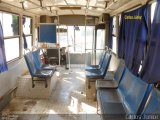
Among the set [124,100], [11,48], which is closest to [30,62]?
[11,48]

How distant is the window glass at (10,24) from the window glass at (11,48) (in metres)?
0.17

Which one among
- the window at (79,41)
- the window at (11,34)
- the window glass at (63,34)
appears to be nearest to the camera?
the window at (11,34)

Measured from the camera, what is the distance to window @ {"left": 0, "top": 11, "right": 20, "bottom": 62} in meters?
4.64

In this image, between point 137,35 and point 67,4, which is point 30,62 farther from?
point 137,35

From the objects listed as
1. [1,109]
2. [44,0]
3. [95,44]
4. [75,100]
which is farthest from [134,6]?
[95,44]

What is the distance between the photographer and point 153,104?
2002 millimetres

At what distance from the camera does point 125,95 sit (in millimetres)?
3035

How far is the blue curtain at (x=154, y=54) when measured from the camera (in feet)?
7.52

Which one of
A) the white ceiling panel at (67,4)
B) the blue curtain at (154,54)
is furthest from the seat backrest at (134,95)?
the white ceiling panel at (67,4)

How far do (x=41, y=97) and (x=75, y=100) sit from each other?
2.62 ft

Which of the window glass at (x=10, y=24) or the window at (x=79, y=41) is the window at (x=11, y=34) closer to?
the window glass at (x=10, y=24)

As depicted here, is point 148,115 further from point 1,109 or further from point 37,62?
point 37,62

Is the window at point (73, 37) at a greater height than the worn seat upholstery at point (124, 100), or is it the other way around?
the window at point (73, 37)

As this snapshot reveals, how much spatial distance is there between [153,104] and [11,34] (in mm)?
3874
